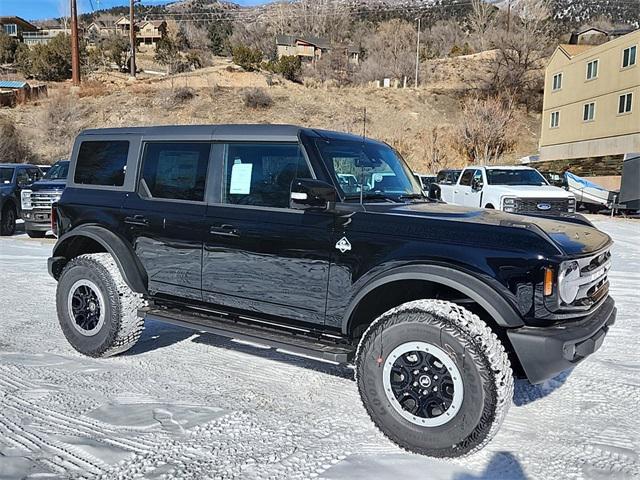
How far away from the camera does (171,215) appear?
4.72m

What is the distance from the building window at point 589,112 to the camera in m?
38.3

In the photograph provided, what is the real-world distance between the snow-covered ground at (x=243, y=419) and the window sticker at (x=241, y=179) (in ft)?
5.15

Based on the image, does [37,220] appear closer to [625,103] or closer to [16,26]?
[625,103]

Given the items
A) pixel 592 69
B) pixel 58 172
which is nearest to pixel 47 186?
pixel 58 172

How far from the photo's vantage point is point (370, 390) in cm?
363

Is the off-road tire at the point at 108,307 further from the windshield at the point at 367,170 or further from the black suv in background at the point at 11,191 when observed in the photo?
the black suv in background at the point at 11,191

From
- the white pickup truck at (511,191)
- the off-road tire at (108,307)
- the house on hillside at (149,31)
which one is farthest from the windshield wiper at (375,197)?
the house on hillside at (149,31)

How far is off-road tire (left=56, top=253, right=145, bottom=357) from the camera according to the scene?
16.2 feet

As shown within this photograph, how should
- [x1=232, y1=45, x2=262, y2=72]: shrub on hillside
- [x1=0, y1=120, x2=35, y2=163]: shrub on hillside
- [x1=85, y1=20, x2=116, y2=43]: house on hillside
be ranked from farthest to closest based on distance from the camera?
[x1=85, y1=20, x2=116, y2=43]: house on hillside < [x1=232, y1=45, x2=262, y2=72]: shrub on hillside < [x1=0, y1=120, x2=35, y2=163]: shrub on hillside

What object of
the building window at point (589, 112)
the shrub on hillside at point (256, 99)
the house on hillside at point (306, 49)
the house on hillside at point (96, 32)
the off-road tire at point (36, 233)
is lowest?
the off-road tire at point (36, 233)

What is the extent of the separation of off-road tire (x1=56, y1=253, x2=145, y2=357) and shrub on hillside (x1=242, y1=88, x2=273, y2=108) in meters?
42.8

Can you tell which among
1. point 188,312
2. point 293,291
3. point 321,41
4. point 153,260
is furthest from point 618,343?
point 321,41

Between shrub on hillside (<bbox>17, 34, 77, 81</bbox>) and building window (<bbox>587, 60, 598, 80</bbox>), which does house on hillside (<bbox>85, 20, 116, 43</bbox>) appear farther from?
building window (<bbox>587, 60, 598, 80</bbox>)

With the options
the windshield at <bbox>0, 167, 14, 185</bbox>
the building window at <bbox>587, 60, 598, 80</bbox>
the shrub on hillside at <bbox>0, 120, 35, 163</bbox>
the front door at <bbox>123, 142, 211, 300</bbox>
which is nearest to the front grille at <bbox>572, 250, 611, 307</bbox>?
the front door at <bbox>123, 142, 211, 300</bbox>
